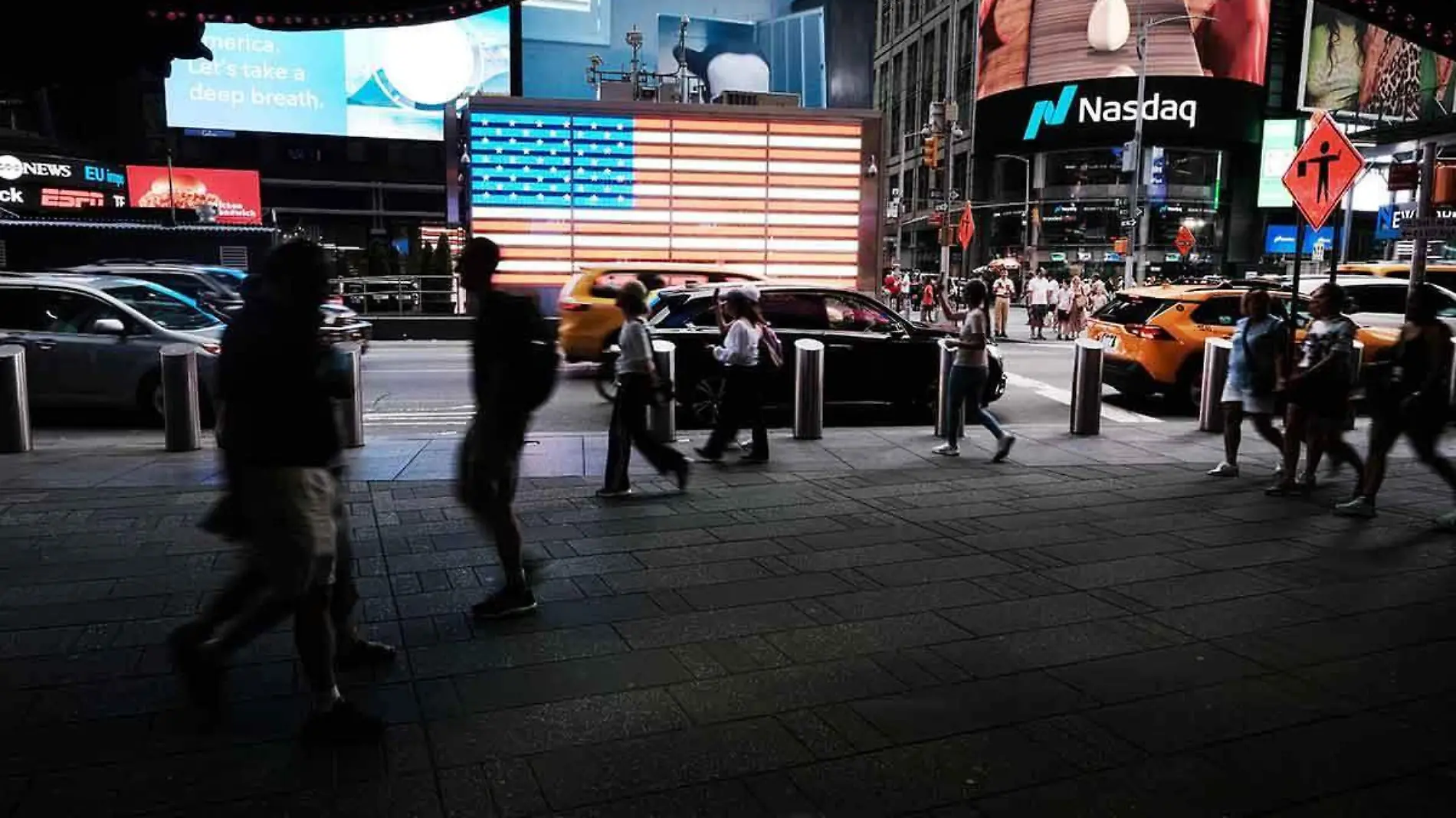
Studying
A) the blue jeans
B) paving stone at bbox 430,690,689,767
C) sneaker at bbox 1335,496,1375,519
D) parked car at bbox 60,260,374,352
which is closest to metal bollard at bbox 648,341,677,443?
the blue jeans

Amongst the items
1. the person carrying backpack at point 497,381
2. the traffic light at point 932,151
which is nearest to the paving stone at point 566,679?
the person carrying backpack at point 497,381

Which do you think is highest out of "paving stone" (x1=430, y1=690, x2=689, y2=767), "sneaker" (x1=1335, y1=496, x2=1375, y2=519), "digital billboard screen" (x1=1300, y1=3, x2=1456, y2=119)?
"digital billboard screen" (x1=1300, y1=3, x2=1456, y2=119)

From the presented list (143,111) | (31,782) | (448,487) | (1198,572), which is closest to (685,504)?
(448,487)

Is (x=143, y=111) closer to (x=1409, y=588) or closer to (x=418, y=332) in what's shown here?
(x=418, y=332)

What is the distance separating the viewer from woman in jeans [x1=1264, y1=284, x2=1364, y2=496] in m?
7.53

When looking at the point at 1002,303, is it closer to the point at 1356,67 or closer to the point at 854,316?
the point at 854,316

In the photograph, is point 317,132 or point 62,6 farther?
point 317,132

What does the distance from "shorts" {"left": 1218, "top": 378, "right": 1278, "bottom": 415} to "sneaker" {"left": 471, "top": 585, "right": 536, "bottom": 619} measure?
6126 mm

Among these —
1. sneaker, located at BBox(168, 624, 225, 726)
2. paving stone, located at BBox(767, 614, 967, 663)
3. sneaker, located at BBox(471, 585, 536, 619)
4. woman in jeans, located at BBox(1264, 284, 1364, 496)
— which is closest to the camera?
sneaker, located at BBox(168, 624, 225, 726)

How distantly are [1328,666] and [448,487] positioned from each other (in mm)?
5932

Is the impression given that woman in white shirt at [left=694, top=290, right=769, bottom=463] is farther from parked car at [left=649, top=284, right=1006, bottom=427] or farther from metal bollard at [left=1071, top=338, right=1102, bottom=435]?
metal bollard at [left=1071, top=338, right=1102, bottom=435]

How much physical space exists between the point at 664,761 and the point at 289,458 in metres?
1.68

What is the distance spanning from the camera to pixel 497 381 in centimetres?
485

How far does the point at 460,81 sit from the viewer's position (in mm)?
41281
